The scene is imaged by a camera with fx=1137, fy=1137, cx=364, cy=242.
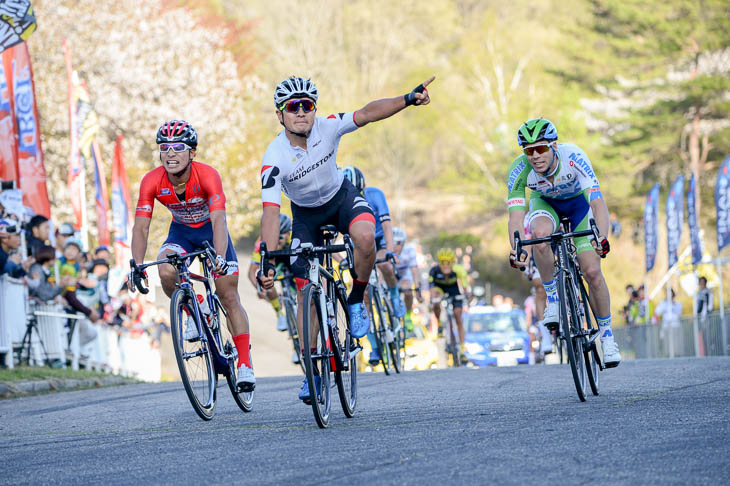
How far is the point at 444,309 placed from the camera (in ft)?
68.5

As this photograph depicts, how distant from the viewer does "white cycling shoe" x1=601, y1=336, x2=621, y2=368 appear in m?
9.70

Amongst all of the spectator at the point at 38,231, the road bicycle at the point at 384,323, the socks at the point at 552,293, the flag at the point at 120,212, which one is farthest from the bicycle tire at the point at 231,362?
the flag at the point at 120,212

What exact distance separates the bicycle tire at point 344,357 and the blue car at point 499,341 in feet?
67.4

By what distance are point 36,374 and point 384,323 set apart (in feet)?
15.6

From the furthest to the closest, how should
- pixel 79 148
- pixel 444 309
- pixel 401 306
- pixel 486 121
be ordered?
pixel 486 121 < pixel 79 148 < pixel 444 309 < pixel 401 306

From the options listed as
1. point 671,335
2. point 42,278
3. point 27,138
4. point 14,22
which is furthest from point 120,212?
point 671,335

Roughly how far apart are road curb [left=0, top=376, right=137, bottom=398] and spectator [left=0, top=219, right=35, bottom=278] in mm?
1585

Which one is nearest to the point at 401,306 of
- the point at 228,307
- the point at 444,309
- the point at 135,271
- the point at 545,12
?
the point at 444,309

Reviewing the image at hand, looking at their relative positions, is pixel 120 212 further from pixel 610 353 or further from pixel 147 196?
pixel 610 353

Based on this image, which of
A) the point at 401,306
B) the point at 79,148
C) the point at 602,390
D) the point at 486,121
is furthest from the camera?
the point at 486,121

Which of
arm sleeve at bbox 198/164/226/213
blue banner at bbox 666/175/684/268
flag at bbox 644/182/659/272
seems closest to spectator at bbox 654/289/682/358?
blue banner at bbox 666/175/684/268

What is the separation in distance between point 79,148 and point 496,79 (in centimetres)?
3986

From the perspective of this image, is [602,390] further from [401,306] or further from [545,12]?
[545,12]

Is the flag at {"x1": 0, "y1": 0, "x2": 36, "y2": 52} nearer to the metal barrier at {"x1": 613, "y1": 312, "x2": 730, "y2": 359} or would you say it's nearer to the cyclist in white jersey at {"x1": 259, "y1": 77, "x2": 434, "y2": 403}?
the cyclist in white jersey at {"x1": 259, "y1": 77, "x2": 434, "y2": 403}
